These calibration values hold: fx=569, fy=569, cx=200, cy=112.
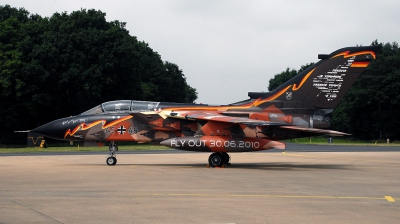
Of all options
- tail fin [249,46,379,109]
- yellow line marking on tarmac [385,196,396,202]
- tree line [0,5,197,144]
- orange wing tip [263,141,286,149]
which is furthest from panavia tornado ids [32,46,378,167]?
tree line [0,5,197,144]

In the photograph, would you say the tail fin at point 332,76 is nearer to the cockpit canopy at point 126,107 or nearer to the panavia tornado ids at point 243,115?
the panavia tornado ids at point 243,115

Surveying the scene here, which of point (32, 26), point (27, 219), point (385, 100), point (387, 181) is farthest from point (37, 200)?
point (385, 100)

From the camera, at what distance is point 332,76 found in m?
22.9

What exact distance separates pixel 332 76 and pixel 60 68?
3759 centimetres

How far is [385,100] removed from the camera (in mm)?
80062

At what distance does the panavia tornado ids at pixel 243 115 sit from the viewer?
2266 cm

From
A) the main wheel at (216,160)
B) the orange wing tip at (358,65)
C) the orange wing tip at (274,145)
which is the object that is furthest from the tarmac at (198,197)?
the orange wing tip at (358,65)

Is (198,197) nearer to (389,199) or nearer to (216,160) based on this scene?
(389,199)

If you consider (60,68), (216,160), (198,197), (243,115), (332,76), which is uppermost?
(60,68)

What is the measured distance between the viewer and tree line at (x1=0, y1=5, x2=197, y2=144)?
178 feet

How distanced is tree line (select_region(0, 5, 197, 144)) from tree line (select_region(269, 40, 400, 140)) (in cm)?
3407

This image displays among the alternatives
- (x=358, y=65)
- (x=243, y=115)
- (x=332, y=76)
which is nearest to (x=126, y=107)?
(x=243, y=115)

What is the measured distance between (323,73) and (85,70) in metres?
35.4

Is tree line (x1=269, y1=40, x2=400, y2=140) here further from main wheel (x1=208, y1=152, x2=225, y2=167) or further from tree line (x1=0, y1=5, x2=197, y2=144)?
main wheel (x1=208, y1=152, x2=225, y2=167)
